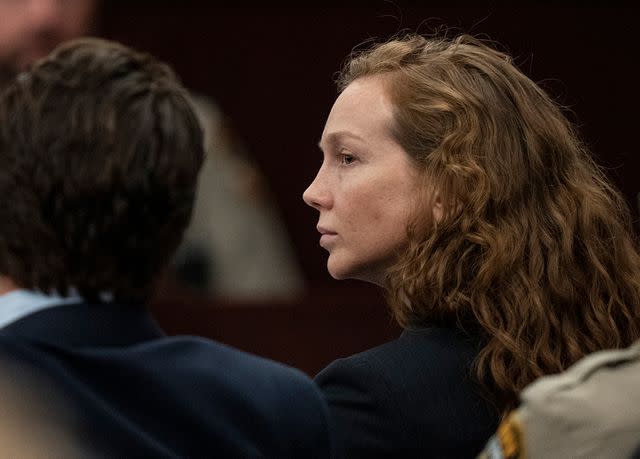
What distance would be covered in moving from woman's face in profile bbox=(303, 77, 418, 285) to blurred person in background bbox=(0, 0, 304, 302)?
207 cm

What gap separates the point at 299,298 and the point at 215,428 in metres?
2.76

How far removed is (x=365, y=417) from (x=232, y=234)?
2.87 meters

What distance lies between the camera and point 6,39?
2.98 meters

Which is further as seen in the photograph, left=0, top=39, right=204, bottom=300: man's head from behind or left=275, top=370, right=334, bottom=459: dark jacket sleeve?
left=275, top=370, right=334, bottom=459: dark jacket sleeve

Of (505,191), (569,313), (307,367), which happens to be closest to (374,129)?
(505,191)

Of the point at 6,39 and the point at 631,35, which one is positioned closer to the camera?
the point at 6,39

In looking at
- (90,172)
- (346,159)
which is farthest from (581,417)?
(346,159)

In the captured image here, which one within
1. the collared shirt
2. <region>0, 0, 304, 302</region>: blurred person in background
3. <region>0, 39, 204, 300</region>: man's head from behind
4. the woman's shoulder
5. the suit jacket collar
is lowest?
<region>0, 0, 304, 302</region>: blurred person in background

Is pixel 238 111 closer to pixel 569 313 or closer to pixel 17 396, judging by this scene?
pixel 569 313

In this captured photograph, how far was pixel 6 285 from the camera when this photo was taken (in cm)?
154

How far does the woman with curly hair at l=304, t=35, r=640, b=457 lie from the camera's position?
1.94 meters

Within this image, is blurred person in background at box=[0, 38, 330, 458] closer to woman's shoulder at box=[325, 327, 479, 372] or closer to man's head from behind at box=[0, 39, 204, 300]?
man's head from behind at box=[0, 39, 204, 300]

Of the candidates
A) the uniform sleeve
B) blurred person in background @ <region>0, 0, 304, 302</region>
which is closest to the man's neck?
the uniform sleeve

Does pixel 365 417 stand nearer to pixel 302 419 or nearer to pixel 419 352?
pixel 419 352
